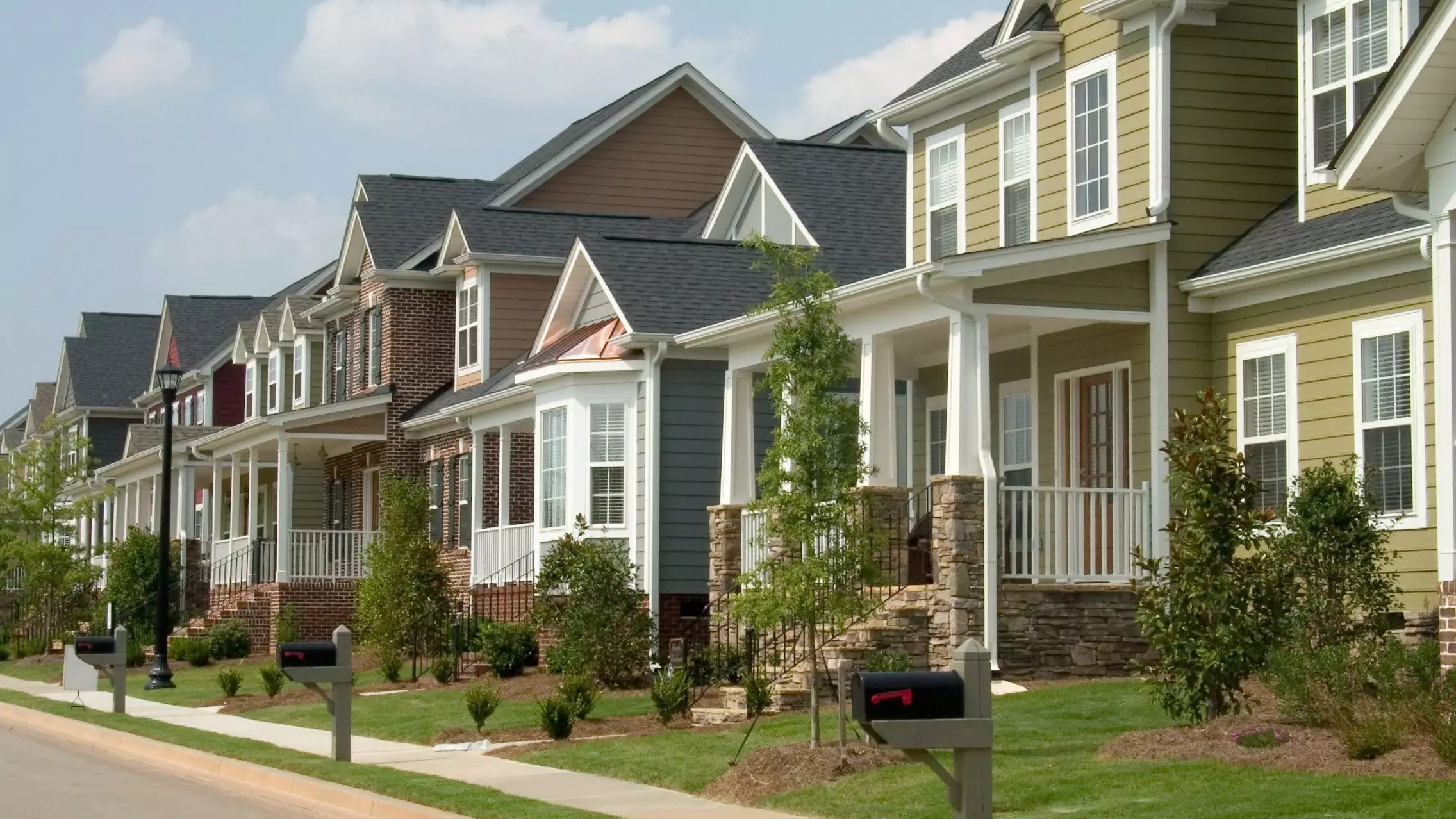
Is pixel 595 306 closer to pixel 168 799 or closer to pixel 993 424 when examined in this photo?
pixel 993 424

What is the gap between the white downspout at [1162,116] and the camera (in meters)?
19.6

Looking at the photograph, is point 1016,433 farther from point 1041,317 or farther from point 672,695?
point 672,695

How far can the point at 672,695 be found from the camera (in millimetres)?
18922

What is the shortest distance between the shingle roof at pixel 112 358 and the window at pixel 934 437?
43023mm

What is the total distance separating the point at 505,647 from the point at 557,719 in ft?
26.6

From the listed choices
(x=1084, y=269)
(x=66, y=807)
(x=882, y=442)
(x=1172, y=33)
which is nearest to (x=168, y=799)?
(x=66, y=807)

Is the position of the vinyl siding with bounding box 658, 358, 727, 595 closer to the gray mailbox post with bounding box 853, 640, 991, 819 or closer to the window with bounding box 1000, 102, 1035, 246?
the window with bounding box 1000, 102, 1035, 246

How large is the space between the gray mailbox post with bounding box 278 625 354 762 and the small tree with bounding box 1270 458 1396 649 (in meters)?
8.30

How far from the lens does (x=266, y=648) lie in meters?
37.8

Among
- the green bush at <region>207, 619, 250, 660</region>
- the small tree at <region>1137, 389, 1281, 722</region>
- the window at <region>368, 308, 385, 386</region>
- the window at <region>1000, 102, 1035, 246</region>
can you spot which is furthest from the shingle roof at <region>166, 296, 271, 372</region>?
the small tree at <region>1137, 389, 1281, 722</region>

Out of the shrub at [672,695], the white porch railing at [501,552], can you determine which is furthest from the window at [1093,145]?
the white porch railing at [501,552]

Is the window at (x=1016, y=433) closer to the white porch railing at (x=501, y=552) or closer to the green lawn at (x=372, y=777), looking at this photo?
the green lawn at (x=372, y=777)

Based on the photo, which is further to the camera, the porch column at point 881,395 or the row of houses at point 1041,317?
the porch column at point 881,395

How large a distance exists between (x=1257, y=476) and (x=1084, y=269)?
8.82ft
